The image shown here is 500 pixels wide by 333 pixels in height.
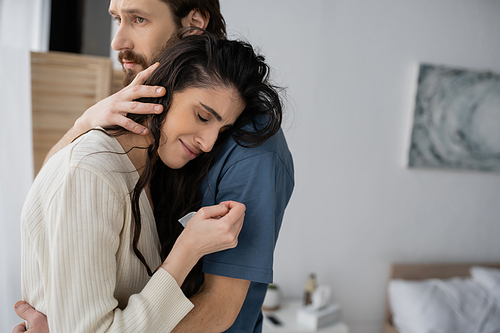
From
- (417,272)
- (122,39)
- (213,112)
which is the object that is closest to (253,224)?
(213,112)

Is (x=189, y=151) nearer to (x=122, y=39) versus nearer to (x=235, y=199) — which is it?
(x=235, y=199)

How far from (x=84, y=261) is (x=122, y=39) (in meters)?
0.66

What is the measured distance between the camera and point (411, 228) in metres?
2.95

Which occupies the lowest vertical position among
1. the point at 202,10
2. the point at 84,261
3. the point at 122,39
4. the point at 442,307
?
the point at 442,307

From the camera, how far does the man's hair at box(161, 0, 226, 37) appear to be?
1039 millimetres

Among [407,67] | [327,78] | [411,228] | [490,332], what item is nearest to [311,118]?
[327,78]

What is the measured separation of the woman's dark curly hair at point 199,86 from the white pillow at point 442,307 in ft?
7.12

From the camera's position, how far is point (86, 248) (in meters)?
0.66

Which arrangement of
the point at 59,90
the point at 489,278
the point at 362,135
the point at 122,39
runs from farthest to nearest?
the point at 489,278 → the point at 362,135 → the point at 59,90 → the point at 122,39

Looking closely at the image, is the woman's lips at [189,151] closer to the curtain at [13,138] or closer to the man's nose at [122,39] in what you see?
the man's nose at [122,39]

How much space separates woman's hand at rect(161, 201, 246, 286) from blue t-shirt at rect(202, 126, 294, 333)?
82 millimetres

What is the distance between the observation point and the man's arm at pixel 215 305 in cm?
83

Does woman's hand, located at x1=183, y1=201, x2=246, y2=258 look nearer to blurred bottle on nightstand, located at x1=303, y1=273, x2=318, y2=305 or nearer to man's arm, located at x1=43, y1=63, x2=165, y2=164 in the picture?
man's arm, located at x1=43, y1=63, x2=165, y2=164

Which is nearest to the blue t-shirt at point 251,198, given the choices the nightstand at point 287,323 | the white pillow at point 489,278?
the nightstand at point 287,323
